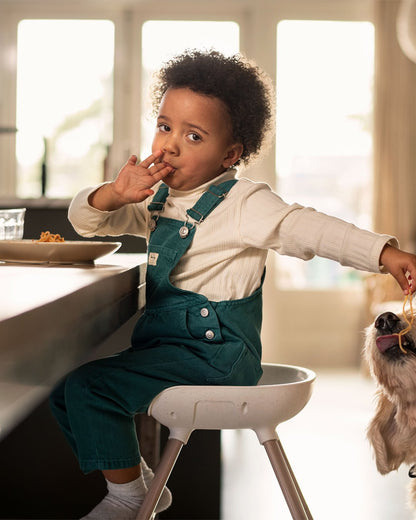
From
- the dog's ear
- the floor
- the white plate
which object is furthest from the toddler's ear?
the floor

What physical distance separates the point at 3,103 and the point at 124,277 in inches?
176

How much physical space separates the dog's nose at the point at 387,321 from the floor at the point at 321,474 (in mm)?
633

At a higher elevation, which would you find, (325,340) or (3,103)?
(3,103)

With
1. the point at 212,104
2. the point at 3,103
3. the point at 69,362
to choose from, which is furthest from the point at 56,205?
the point at 3,103

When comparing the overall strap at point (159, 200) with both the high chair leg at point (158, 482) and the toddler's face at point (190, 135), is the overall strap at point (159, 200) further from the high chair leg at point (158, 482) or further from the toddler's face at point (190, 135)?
the high chair leg at point (158, 482)

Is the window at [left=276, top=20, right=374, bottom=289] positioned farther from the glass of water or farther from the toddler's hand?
the toddler's hand

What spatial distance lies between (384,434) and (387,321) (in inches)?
12.2

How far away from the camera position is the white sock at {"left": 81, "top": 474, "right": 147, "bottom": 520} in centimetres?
126

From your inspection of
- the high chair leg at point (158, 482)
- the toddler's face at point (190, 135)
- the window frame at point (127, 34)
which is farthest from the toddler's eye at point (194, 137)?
the window frame at point (127, 34)

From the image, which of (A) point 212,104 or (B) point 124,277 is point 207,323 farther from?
(A) point 212,104

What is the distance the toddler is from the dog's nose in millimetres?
133

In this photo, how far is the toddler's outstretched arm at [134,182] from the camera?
1.39m

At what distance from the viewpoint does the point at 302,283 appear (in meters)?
5.66

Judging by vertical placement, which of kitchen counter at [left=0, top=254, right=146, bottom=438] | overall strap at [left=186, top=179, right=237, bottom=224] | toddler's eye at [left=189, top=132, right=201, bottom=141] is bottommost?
kitchen counter at [left=0, top=254, right=146, bottom=438]
